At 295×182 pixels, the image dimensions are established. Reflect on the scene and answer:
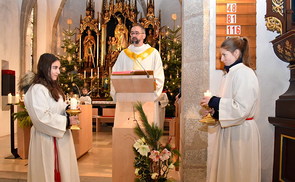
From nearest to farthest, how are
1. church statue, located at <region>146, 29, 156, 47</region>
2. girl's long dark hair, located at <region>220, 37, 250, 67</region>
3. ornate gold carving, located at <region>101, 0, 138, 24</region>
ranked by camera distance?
girl's long dark hair, located at <region>220, 37, 250, 67</region>, church statue, located at <region>146, 29, 156, 47</region>, ornate gold carving, located at <region>101, 0, 138, 24</region>

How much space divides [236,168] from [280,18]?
1924mm

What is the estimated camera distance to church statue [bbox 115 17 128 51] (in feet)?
38.4

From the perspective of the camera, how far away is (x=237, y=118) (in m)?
2.38

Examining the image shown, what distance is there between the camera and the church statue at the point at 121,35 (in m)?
11.7

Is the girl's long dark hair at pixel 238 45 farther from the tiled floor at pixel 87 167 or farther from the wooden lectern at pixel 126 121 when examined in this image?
the tiled floor at pixel 87 167

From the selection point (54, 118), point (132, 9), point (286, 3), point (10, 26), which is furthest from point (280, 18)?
point (132, 9)

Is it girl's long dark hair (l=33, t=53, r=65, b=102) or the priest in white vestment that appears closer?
girl's long dark hair (l=33, t=53, r=65, b=102)

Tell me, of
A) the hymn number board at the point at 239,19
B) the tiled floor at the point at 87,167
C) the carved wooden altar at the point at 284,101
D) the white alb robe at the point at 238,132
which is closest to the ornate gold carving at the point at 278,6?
the carved wooden altar at the point at 284,101

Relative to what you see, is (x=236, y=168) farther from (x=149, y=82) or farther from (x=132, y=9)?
(x=132, y=9)

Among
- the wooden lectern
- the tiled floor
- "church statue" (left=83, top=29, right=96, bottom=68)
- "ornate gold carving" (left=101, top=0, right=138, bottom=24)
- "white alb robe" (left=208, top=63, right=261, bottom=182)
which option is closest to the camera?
"white alb robe" (left=208, top=63, right=261, bottom=182)

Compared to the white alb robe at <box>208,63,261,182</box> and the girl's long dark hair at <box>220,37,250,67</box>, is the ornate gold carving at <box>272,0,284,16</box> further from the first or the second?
the white alb robe at <box>208,63,261,182</box>

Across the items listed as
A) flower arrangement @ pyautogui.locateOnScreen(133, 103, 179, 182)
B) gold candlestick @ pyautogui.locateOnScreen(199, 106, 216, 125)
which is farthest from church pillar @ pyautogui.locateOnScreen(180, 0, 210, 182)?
flower arrangement @ pyautogui.locateOnScreen(133, 103, 179, 182)

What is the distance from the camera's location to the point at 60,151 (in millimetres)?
2645

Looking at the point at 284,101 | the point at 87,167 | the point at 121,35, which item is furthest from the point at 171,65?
the point at 284,101
